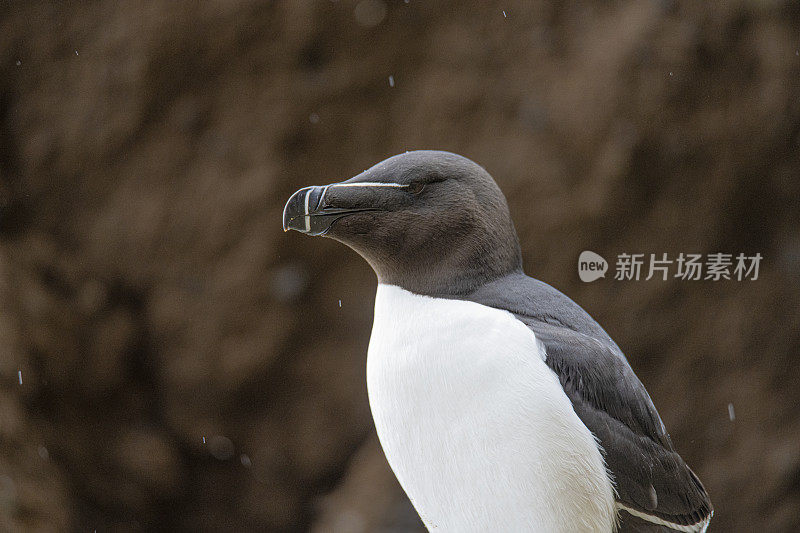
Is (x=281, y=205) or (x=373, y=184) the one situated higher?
(x=373, y=184)

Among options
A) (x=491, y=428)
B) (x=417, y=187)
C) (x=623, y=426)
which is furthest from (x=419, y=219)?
(x=623, y=426)

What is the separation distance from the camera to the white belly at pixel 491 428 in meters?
0.94

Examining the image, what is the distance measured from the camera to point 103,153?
2.06 m

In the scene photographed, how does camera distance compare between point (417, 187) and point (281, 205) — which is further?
point (281, 205)

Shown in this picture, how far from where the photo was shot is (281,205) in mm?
2158

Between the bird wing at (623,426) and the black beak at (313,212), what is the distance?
31cm

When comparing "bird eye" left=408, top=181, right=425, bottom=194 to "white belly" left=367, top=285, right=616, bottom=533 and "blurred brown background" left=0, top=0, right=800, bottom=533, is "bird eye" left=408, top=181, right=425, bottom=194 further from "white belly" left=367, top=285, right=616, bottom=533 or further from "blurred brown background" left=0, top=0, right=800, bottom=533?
"blurred brown background" left=0, top=0, right=800, bottom=533

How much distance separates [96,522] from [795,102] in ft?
8.54

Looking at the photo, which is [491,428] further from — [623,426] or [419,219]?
[419,219]

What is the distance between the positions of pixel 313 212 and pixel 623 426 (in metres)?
0.55

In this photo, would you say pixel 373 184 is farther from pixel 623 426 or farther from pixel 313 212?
pixel 623 426

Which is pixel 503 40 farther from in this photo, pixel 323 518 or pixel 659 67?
pixel 323 518

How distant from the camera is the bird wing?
3.22 ft
